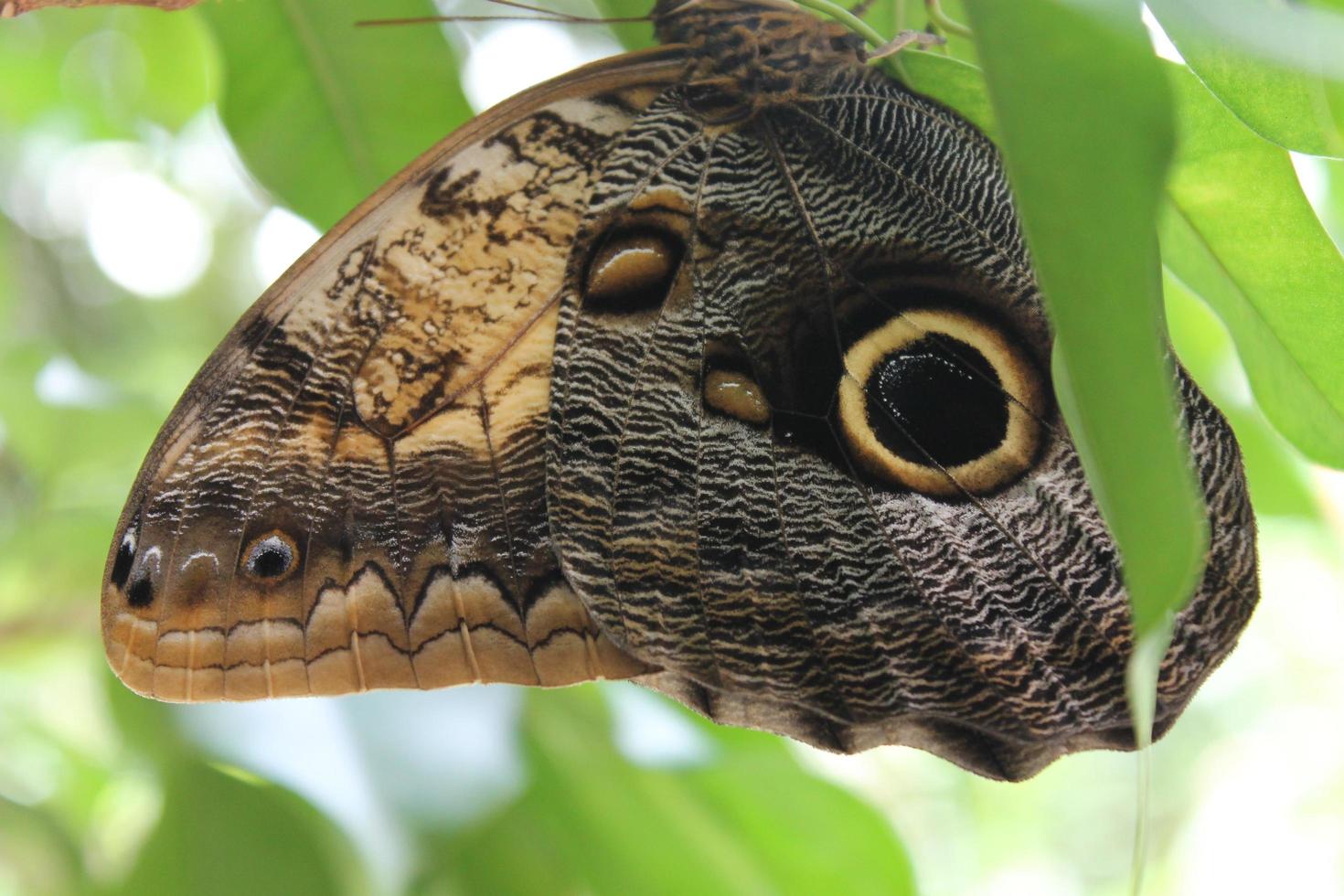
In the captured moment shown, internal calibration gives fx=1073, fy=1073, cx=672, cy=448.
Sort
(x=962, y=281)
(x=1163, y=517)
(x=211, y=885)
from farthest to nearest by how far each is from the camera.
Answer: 1. (x=211, y=885)
2. (x=962, y=281)
3. (x=1163, y=517)

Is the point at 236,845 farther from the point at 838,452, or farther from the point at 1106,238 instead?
the point at 1106,238

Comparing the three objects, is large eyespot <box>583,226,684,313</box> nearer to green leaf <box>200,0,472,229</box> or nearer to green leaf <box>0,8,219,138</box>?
green leaf <box>200,0,472,229</box>

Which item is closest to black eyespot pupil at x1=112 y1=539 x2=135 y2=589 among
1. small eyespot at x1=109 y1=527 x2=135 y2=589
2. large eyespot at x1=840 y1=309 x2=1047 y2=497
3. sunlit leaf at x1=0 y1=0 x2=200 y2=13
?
small eyespot at x1=109 y1=527 x2=135 y2=589

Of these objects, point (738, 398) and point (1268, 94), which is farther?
point (738, 398)

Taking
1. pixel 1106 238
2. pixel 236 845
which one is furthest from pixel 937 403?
pixel 236 845

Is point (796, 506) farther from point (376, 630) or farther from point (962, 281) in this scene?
point (376, 630)

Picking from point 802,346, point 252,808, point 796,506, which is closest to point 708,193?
point 802,346

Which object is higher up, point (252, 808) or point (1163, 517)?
point (1163, 517)
